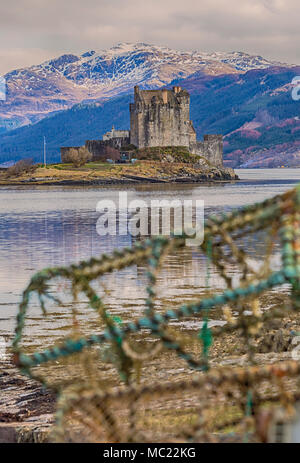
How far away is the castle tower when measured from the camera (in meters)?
135

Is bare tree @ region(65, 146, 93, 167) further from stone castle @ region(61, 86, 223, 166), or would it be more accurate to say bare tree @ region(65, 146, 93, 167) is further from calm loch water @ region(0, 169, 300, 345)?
calm loch water @ region(0, 169, 300, 345)

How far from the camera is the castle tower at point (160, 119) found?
13538cm

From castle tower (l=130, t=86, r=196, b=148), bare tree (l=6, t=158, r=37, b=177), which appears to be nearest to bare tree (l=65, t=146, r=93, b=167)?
bare tree (l=6, t=158, r=37, b=177)

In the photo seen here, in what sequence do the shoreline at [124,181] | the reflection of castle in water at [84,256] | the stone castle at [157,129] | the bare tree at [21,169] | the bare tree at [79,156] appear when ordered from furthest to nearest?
the bare tree at [21,169], the bare tree at [79,156], the stone castle at [157,129], the shoreline at [124,181], the reflection of castle in water at [84,256]

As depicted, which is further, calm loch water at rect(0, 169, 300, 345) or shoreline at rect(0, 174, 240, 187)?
shoreline at rect(0, 174, 240, 187)

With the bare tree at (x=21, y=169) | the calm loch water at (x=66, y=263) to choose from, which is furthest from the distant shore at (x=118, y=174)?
the calm loch water at (x=66, y=263)

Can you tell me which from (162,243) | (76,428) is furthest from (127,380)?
(76,428)

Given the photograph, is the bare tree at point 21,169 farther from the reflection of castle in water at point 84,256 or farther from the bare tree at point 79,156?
the reflection of castle in water at point 84,256

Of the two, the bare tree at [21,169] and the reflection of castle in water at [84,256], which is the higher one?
the bare tree at [21,169]

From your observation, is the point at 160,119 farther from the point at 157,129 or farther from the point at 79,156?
the point at 79,156

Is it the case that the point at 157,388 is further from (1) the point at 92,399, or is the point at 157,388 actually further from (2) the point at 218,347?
(2) the point at 218,347

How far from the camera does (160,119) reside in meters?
136

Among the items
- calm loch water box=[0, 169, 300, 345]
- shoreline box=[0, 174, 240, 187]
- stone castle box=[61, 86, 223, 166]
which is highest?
stone castle box=[61, 86, 223, 166]

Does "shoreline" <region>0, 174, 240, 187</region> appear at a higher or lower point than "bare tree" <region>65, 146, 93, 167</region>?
lower
